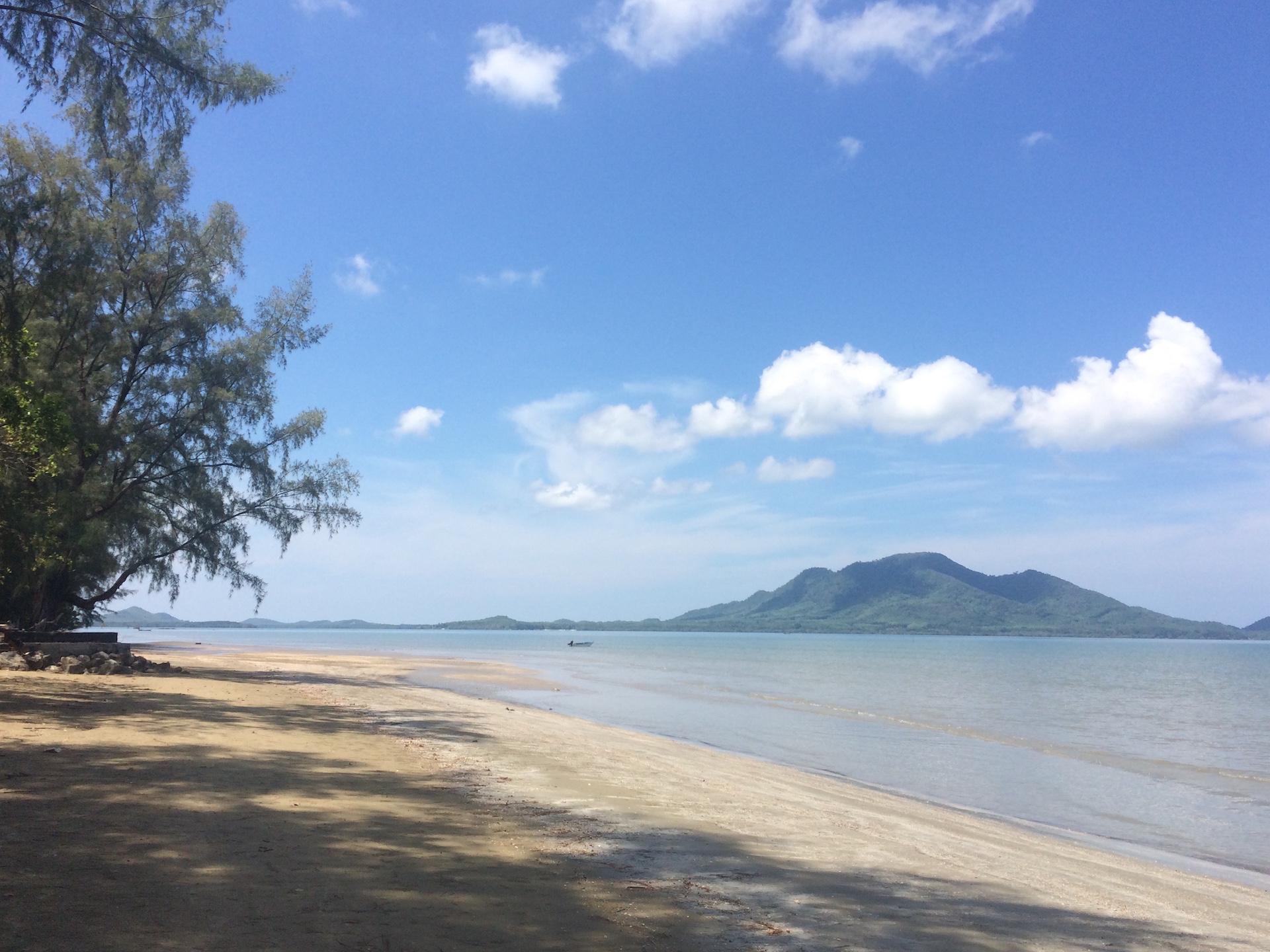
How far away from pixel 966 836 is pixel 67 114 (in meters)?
23.2

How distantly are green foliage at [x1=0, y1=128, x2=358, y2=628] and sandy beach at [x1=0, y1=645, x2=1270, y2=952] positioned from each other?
8.64 meters

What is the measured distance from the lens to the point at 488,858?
6914 millimetres

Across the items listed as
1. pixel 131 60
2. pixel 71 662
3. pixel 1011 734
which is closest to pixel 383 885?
pixel 131 60

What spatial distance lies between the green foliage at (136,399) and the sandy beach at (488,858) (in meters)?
8.64

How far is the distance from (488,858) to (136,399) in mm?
22787

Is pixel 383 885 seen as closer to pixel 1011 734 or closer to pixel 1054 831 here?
pixel 1054 831

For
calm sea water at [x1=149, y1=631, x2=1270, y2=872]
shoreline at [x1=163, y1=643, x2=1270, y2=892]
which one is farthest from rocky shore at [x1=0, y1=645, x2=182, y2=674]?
calm sea water at [x1=149, y1=631, x2=1270, y2=872]

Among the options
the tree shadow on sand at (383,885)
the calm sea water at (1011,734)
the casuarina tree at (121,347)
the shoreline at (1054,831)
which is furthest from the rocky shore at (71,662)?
the calm sea water at (1011,734)

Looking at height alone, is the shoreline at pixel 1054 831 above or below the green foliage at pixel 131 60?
below

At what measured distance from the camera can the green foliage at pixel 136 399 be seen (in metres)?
19.4

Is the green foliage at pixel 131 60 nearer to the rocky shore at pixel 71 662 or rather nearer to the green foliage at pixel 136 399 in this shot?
the green foliage at pixel 136 399

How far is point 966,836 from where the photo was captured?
37.4 ft

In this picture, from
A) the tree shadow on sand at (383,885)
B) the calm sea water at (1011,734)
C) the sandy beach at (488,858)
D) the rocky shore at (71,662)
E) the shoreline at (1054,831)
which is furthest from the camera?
the rocky shore at (71,662)

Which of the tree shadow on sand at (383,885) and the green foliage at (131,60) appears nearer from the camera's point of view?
→ the tree shadow on sand at (383,885)
